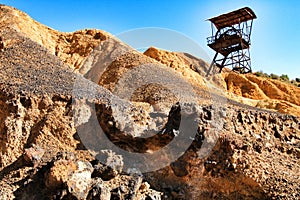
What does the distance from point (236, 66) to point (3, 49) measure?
72.8 feet

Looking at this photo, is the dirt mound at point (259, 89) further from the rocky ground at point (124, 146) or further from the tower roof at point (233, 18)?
the rocky ground at point (124, 146)

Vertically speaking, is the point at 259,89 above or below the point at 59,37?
above

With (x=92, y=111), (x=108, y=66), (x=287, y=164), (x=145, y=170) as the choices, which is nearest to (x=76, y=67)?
(x=108, y=66)

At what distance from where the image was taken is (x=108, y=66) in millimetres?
22312

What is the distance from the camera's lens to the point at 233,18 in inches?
1158

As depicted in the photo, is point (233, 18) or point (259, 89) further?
point (259, 89)

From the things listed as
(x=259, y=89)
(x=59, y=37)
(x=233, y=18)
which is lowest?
(x=59, y=37)

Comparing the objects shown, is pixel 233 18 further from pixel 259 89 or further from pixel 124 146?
pixel 124 146

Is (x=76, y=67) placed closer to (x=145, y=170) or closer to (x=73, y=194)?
(x=145, y=170)

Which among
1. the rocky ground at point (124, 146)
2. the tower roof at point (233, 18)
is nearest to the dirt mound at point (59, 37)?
the rocky ground at point (124, 146)

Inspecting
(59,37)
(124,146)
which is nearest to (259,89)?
(59,37)

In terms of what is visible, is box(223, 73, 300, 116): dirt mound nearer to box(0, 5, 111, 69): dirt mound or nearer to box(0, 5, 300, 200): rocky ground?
box(0, 5, 111, 69): dirt mound

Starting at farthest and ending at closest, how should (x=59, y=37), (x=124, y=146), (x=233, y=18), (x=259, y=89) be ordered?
(x=259, y=89), (x=233, y=18), (x=59, y=37), (x=124, y=146)

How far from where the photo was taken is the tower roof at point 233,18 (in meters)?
28.6
